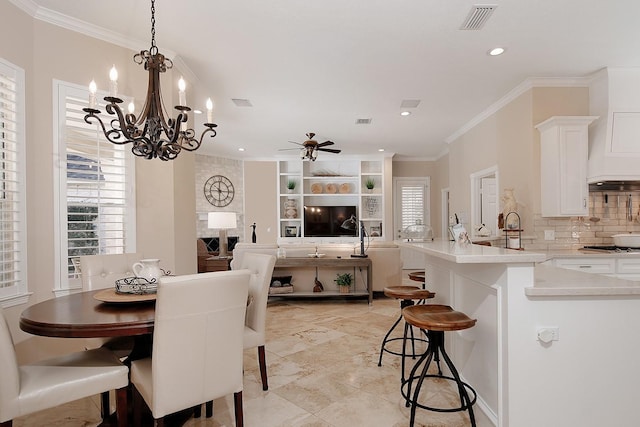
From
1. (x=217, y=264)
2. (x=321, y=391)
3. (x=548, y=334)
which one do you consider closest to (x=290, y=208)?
(x=217, y=264)

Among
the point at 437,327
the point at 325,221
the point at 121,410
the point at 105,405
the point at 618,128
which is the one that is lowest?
the point at 105,405

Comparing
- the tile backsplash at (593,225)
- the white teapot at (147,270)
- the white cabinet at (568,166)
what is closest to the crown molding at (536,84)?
the white cabinet at (568,166)

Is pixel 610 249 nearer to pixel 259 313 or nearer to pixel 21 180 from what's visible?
pixel 259 313

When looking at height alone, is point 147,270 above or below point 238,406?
above

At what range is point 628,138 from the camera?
385cm

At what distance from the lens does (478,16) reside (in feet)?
9.03

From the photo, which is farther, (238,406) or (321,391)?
(321,391)

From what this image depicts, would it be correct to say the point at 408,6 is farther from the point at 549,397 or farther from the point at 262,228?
the point at 262,228

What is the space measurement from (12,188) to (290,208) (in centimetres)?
624

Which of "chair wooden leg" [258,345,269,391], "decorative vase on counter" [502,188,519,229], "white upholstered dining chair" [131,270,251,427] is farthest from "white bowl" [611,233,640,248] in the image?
"white upholstered dining chair" [131,270,251,427]

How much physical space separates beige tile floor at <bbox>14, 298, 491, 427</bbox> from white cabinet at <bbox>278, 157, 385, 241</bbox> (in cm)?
450

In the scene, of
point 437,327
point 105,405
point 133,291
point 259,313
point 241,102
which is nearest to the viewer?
point 437,327

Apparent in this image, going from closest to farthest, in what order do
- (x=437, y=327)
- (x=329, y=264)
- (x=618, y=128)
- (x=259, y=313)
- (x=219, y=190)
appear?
(x=437, y=327), (x=259, y=313), (x=618, y=128), (x=329, y=264), (x=219, y=190)

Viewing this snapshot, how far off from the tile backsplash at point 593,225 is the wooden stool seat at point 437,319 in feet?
7.85
